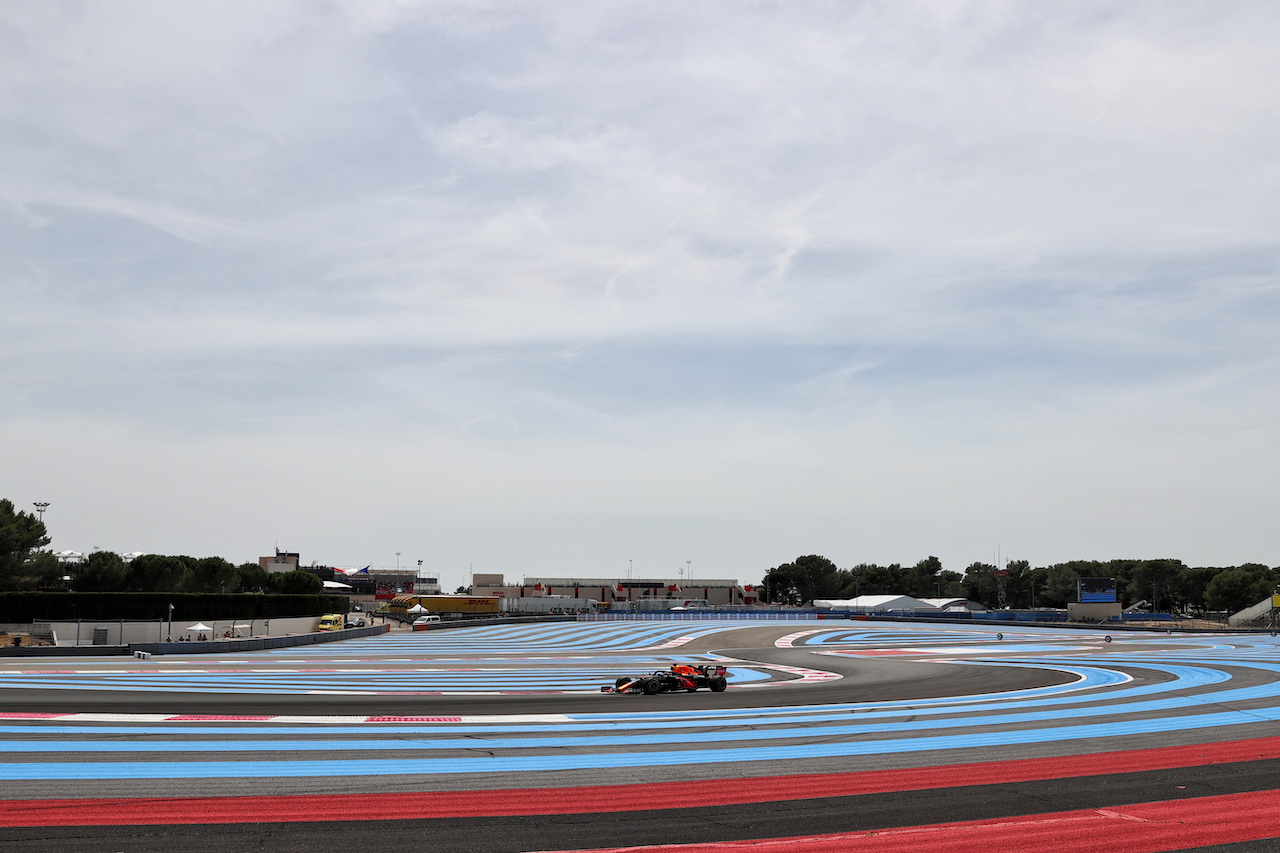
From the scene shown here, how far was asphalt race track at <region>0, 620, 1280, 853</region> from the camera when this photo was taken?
37.2 ft

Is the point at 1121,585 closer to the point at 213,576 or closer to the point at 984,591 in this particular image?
the point at 984,591

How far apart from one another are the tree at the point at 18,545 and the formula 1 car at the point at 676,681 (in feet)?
203

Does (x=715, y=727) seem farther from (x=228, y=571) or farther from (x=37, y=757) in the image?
(x=228, y=571)

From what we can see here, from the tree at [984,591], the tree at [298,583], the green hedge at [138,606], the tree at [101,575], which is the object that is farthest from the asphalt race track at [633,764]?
the tree at [984,591]

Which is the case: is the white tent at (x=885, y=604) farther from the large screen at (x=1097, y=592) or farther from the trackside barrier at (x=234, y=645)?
the trackside barrier at (x=234, y=645)

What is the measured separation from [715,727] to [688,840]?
29.9ft

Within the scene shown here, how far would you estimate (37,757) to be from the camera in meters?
15.1

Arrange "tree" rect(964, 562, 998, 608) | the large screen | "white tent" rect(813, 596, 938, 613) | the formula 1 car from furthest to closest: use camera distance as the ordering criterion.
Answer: "tree" rect(964, 562, 998, 608)
"white tent" rect(813, 596, 938, 613)
the large screen
the formula 1 car

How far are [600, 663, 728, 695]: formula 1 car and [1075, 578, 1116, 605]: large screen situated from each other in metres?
77.1

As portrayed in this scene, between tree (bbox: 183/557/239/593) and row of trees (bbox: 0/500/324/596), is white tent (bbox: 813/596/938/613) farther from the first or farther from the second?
tree (bbox: 183/557/239/593)

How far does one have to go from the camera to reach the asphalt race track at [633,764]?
37.2 ft

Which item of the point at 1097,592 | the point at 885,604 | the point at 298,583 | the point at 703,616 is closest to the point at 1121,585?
the point at 885,604

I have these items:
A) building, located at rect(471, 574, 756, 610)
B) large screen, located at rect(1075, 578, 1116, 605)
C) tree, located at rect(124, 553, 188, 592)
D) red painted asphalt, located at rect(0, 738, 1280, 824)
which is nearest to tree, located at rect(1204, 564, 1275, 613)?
large screen, located at rect(1075, 578, 1116, 605)

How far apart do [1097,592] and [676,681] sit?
80120mm
